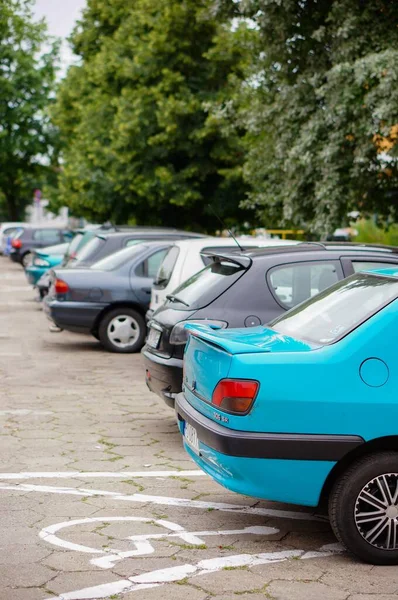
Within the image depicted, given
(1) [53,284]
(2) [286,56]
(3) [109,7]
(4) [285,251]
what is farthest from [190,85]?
(4) [285,251]

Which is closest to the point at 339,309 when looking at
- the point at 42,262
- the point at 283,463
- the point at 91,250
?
the point at 283,463

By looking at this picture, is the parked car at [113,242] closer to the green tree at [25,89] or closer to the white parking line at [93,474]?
the white parking line at [93,474]

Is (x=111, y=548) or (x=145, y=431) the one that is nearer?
(x=111, y=548)

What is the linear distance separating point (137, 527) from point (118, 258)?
9.69 metres

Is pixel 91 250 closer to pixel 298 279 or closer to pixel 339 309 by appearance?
pixel 298 279

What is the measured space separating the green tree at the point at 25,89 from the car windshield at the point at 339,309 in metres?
58.9

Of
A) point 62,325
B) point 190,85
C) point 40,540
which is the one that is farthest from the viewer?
point 190,85

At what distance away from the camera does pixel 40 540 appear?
5922 mm

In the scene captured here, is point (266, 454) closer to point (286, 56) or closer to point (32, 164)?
point (286, 56)

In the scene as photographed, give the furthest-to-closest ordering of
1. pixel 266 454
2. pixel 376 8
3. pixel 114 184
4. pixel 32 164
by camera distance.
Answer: pixel 32 164, pixel 114 184, pixel 376 8, pixel 266 454

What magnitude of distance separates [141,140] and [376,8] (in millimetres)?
16942

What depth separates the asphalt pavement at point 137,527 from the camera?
17.0 ft

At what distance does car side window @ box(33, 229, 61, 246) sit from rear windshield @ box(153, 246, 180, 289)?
29764mm

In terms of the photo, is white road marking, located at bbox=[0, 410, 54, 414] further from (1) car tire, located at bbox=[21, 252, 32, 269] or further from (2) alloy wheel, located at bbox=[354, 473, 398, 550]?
(1) car tire, located at bbox=[21, 252, 32, 269]
